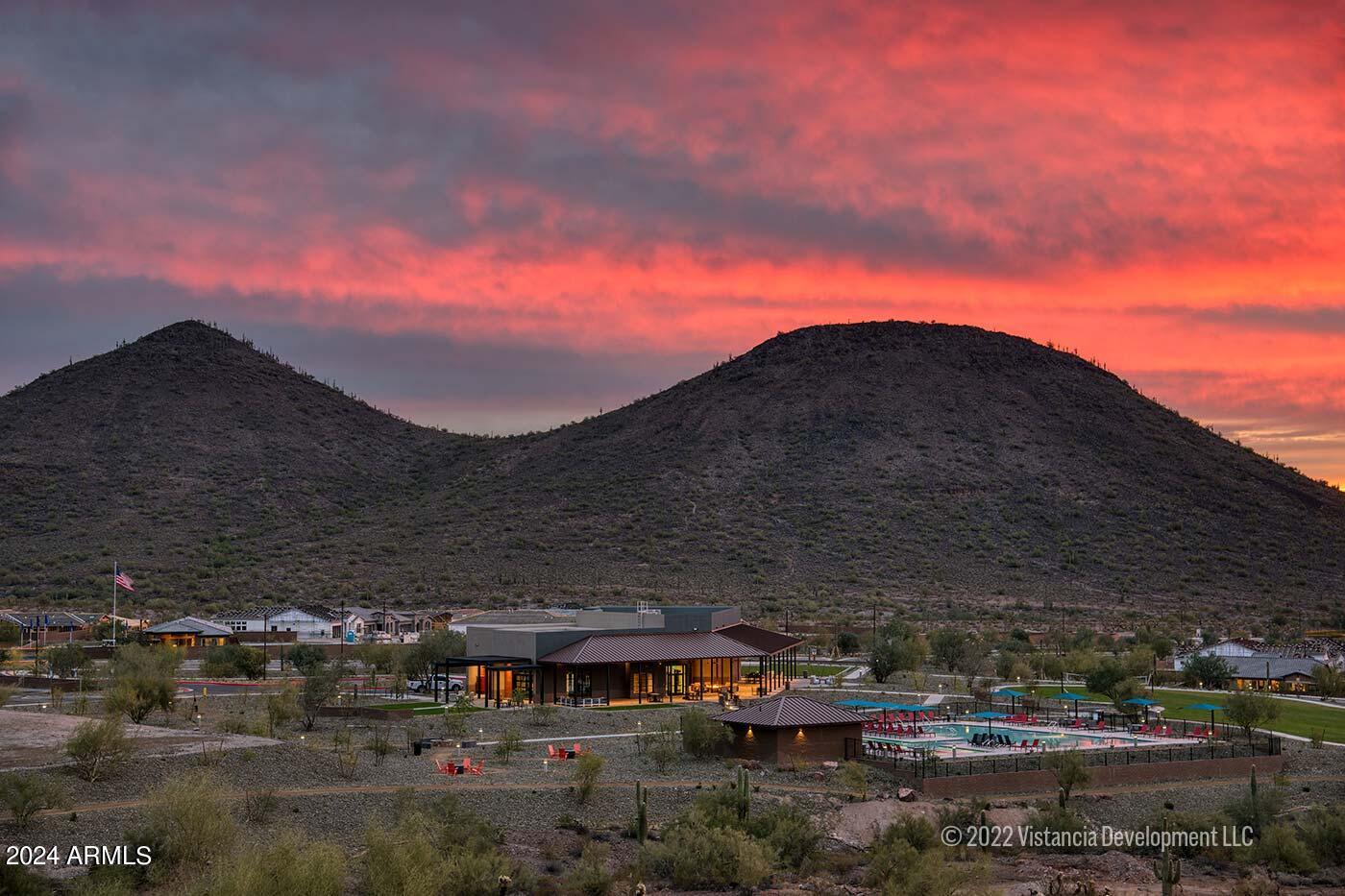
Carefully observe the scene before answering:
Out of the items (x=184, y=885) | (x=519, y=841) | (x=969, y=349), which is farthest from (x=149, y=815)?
(x=969, y=349)

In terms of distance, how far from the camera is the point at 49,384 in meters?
152

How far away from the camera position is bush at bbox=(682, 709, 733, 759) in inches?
1800

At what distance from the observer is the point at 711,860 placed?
33.5 meters

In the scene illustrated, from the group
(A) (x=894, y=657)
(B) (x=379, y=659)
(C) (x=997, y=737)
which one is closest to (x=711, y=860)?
(C) (x=997, y=737)

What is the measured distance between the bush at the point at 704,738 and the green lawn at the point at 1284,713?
20832 millimetres

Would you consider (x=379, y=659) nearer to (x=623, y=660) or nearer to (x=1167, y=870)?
(x=623, y=660)

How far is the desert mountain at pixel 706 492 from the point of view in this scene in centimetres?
11075

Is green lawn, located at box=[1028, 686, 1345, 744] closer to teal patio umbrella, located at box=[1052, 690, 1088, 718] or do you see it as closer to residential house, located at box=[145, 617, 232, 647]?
teal patio umbrella, located at box=[1052, 690, 1088, 718]

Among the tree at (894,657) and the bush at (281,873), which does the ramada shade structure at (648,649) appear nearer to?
the tree at (894,657)

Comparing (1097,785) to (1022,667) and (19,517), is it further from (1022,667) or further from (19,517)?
(19,517)

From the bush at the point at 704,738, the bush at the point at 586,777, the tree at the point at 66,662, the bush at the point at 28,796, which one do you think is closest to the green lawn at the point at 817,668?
the bush at the point at 704,738

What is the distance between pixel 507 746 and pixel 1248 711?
25163 mm

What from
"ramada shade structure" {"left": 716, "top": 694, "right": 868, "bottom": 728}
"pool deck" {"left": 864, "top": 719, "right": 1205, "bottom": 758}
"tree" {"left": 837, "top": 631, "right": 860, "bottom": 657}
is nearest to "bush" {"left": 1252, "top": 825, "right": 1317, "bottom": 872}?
"pool deck" {"left": 864, "top": 719, "right": 1205, "bottom": 758}

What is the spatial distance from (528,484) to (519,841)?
103 metres
